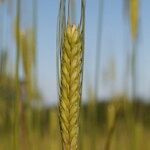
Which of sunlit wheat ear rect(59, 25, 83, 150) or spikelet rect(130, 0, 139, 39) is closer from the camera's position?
sunlit wheat ear rect(59, 25, 83, 150)

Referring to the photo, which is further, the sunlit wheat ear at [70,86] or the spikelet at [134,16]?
the spikelet at [134,16]

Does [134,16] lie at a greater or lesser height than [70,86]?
greater

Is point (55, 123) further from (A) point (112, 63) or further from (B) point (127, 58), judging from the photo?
(B) point (127, 58)

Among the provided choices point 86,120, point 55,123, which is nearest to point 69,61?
point 86,120

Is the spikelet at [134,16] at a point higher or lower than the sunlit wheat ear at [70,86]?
higher
